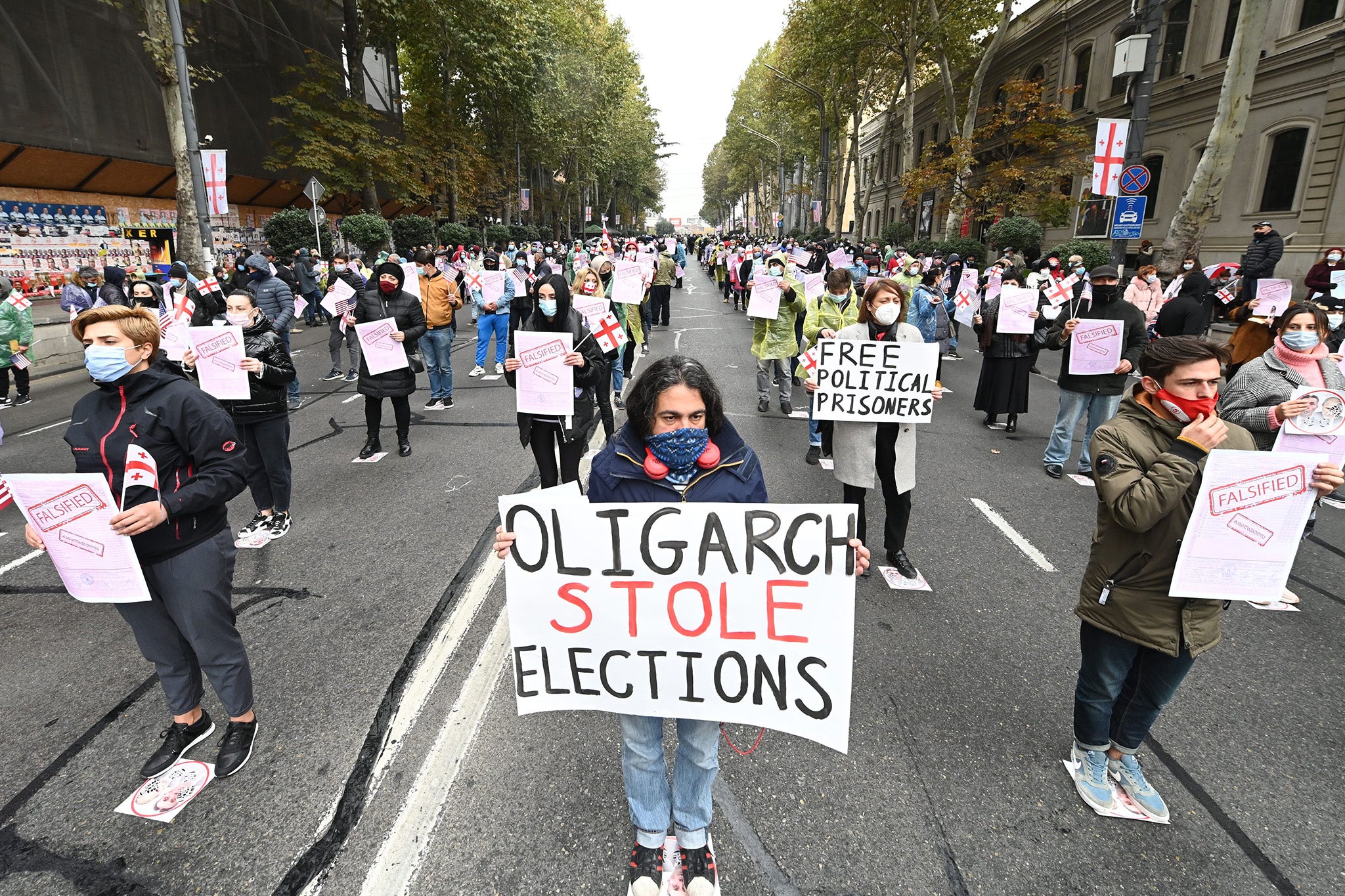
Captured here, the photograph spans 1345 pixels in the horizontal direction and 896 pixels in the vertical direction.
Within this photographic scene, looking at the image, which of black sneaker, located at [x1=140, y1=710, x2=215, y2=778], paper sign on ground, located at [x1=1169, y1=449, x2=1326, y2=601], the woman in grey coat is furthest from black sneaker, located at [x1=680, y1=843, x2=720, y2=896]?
the woman in grey coat

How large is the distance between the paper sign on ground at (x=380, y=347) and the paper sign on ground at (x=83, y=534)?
4.63 meters

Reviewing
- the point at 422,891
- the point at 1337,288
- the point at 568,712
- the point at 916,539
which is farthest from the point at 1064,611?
the point at 1337,288

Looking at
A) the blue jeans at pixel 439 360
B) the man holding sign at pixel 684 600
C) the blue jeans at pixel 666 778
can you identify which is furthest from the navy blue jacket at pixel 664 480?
the blue jeans at pixel 439 360

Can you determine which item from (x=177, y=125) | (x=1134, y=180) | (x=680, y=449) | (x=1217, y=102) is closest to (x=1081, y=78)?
(x=1217, y=102)

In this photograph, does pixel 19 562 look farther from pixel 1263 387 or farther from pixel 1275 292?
pixel 1275 292

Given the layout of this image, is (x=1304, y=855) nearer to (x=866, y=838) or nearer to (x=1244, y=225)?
(x=866, y=838)

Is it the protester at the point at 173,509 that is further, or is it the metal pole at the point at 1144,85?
the metal pole at the point at 1144,85

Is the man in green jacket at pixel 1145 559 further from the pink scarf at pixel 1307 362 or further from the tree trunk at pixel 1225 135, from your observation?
the tree trunk at pixel 1225 135

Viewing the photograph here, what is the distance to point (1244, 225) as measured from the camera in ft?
68.2

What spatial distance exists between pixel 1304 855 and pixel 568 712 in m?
3.06

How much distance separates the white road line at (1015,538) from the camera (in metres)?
5.14

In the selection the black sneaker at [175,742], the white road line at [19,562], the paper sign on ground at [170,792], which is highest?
the black sneaker at [175,742]

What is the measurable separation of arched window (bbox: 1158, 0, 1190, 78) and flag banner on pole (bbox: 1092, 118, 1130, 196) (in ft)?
55.1

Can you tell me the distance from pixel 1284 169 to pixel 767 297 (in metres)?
20.6
